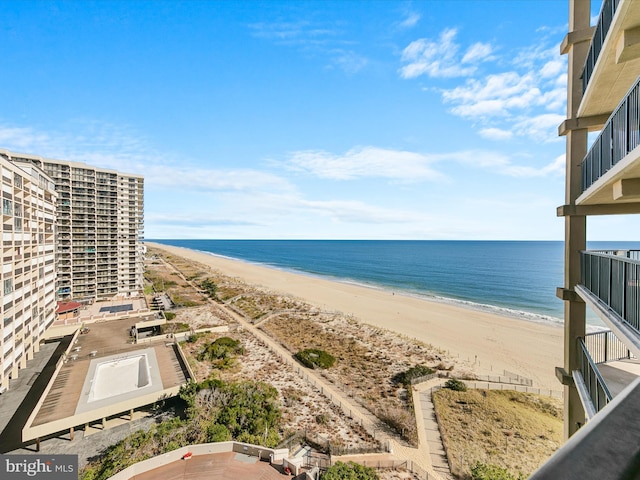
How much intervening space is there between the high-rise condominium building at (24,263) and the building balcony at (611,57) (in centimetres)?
2873

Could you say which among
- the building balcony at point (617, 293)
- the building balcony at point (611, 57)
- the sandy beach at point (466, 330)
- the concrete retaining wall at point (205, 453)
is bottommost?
the sandy beach at point (466, 330)

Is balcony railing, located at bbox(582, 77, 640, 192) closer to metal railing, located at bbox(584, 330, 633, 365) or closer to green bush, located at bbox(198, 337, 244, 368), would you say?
metal railing, located at bbox(584, 330, 633, 365)

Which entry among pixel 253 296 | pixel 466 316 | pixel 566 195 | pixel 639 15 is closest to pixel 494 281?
pixel 466 316

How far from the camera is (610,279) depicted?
20.6ft

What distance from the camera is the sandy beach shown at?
26.5 metres

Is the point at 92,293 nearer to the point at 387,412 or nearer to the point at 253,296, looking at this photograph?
the point at 253,296

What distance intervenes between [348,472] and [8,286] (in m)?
23.7

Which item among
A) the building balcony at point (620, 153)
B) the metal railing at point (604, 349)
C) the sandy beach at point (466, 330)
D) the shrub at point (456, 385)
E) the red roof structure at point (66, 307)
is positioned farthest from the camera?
the red roof structure at point (66, 307)

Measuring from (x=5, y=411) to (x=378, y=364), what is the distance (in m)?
24.1

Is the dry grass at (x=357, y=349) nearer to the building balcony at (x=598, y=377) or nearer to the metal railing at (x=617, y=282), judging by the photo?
the building balcony at (x=598, y=377)

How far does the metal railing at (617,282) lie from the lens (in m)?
5.18

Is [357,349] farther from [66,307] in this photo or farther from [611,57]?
[66,307]

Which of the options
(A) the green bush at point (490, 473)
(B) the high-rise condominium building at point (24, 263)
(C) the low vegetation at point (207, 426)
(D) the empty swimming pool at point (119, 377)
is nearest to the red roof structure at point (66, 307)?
(B) the high-rise condominium building at point (24, 263)

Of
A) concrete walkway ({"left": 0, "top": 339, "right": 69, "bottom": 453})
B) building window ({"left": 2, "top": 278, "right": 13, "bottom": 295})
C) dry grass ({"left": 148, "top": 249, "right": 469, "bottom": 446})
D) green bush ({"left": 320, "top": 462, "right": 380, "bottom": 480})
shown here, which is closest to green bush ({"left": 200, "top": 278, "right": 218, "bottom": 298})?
dry grass ({"left": 148, "top": 249, "right": 469, "bottom": 446})
